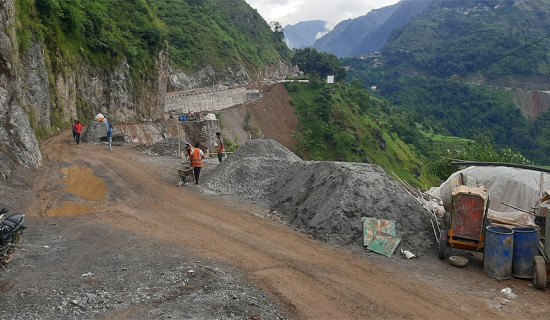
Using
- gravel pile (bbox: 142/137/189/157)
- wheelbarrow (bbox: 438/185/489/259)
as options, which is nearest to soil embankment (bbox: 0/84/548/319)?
wheelbarrow (bbox: 438/185/489/259)

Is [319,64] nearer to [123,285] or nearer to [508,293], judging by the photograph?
[508,293]

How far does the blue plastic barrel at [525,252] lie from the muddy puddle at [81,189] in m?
10.7

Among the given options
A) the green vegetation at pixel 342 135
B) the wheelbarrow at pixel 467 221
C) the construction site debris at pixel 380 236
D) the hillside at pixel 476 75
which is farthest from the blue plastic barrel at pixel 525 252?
the hillside at pixel 476 75

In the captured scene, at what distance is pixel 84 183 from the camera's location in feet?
43.5

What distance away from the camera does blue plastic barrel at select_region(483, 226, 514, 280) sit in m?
7.20

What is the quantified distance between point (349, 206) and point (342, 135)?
150 ft

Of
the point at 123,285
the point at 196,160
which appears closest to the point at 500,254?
the point at 123,285

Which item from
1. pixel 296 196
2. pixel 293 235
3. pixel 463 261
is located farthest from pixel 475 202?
pixel 296 196

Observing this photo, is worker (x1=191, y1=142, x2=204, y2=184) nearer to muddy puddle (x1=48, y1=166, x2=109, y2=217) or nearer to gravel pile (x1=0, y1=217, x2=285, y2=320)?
muddy puddle (x1=48, y1=166, x2=109, y2=217)

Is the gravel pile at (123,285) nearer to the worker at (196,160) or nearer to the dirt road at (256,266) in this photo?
the dirt road at (256,266)

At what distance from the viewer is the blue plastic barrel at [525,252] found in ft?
23.5

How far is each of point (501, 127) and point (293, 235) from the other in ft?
329

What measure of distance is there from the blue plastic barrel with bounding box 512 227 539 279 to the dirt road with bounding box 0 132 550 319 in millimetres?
249

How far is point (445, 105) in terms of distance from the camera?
104 meters
